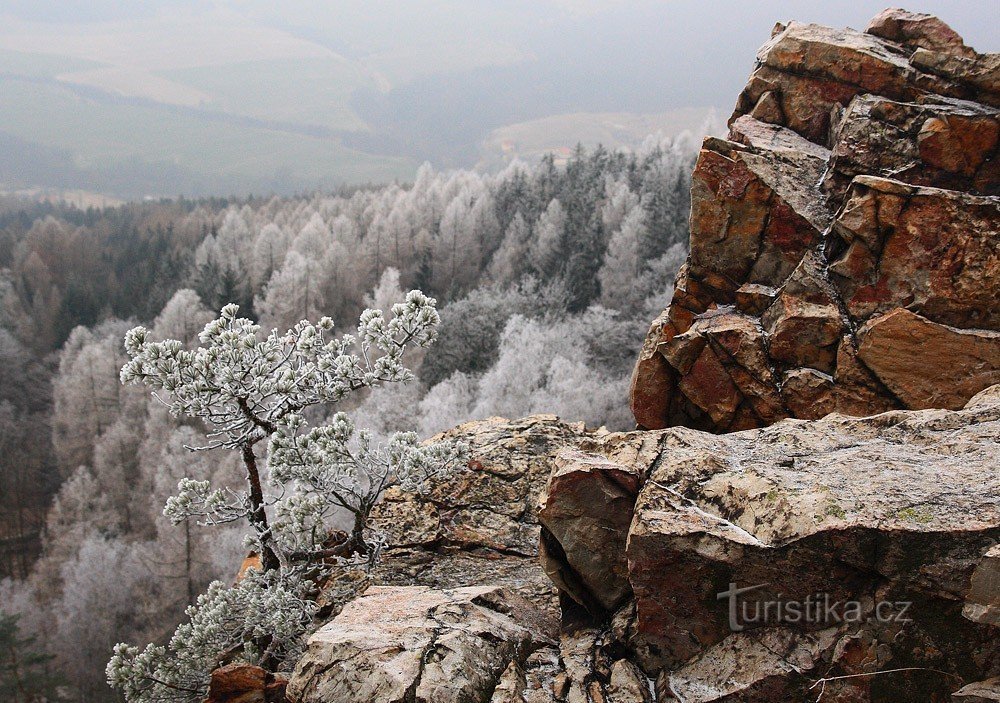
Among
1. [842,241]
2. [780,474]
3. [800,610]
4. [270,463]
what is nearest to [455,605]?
[800,610]

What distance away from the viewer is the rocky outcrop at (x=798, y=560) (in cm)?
580

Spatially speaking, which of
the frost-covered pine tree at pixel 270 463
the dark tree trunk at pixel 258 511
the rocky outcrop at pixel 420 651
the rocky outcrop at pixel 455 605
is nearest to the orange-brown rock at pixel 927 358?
the rocky outcrop at pixel 455 605

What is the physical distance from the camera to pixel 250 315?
77625 mm

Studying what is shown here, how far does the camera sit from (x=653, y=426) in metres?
14.1

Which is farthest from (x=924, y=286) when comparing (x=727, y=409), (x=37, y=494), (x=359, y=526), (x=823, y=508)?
(x=37, y=494)

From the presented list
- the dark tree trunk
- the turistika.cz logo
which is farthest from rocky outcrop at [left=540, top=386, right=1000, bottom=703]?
the dark tree trunk

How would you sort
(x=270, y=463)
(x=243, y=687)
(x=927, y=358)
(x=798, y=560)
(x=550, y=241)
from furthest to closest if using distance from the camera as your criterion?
(x=550, y=241)
(x=270, y=463)
(x=927, y=358)
(x=243, y=687)
(x=798, y=560)

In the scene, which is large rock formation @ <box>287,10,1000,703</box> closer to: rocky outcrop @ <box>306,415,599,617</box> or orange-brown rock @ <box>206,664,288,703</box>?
rocky outcrop @ <box>306,415,599,617</box>

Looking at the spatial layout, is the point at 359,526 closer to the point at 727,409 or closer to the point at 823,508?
the point at 727,409

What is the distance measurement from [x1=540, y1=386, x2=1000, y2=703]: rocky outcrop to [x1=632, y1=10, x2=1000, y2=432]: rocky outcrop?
3329 mm

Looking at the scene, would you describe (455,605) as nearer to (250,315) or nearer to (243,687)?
(243,687)

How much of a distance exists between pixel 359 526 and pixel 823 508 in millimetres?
8018

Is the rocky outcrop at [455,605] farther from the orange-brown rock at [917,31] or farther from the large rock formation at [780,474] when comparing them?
the orange-brown rock at [917,31]

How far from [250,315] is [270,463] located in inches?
2792
